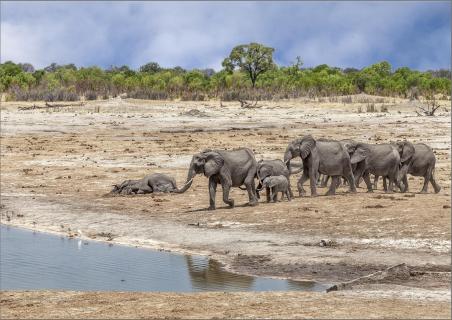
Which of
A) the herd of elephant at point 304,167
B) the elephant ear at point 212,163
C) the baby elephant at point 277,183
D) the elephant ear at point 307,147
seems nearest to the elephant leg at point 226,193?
the herd of elephant at point 304,167

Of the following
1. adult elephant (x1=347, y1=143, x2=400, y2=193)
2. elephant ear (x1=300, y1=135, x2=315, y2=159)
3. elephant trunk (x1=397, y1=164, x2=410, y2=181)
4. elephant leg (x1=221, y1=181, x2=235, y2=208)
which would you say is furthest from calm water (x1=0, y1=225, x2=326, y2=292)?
elephant trunk (x1=397, y1=164, x2=410, y2=181)

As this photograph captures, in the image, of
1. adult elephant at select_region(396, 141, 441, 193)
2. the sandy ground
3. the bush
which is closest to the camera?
the sandy ground

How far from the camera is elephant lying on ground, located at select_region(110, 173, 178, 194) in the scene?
27.9 meters

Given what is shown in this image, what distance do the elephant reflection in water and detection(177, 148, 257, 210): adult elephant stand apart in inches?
216

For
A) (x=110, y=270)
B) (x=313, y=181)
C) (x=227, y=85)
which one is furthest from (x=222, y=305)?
(x=227, y=85)

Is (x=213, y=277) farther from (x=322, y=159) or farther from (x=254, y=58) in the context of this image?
(x=254, y=58)

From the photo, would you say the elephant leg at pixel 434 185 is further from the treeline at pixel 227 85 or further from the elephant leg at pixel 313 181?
the treeline at pixel 227 85

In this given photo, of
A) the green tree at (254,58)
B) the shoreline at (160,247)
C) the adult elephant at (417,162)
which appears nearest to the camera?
the shoreline at (160,247)

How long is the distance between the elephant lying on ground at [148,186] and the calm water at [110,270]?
6.80 meters

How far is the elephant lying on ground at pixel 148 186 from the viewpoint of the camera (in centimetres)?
2789

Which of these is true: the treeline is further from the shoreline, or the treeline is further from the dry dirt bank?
the dry dirt bank

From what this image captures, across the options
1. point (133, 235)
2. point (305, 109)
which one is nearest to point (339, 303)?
point (133, 235)

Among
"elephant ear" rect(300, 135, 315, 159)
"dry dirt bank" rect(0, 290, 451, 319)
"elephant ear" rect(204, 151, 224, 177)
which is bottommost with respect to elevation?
"dry dirt bank" rect(0, 290, 451, 319)

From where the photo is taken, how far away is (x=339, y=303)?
1271 cm
